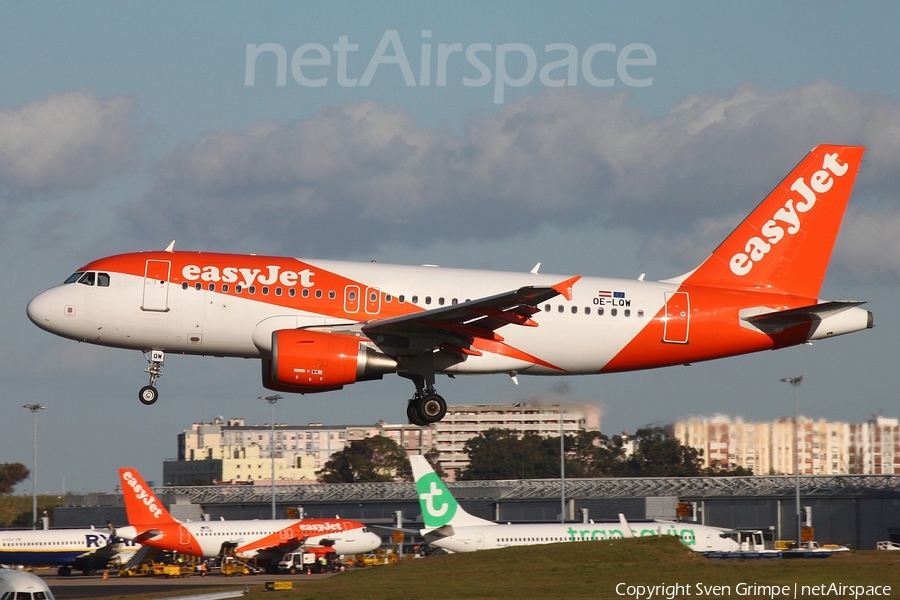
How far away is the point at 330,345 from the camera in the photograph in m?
31.3

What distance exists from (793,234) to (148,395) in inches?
800

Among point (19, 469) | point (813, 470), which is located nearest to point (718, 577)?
point (813, 470)

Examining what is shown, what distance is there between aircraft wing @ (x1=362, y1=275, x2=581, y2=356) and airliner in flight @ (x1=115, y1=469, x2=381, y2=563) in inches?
927

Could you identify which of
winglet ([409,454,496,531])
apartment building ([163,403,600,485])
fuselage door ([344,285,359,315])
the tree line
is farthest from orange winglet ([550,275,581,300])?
apartment building ([163,403,600,485])

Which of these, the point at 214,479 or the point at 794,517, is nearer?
the point at 794,517

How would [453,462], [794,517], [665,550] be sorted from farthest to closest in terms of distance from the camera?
[453,462] < [794,517] < [665,550]

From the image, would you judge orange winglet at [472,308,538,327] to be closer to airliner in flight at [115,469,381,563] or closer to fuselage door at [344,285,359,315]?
fuselage door at [344,285,359,315]

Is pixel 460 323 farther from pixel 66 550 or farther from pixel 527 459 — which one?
pixel 527 459

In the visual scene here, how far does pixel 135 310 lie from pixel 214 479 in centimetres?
13088

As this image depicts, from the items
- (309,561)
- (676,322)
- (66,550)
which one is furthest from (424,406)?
(66,550)

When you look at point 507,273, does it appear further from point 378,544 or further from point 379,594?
point 378,544

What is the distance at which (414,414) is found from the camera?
110ft

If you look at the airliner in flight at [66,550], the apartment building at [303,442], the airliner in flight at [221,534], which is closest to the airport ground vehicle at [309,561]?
the airliner in flight at [221,534]

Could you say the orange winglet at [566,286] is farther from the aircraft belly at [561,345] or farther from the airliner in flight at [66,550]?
the airliner in flight at [66,550]
